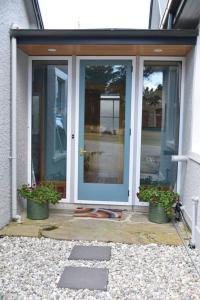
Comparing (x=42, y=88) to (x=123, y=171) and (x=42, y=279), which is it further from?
(x=42, y=279)

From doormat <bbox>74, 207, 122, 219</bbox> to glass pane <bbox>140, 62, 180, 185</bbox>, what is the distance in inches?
31.3

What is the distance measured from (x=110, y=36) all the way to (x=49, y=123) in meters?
1.86

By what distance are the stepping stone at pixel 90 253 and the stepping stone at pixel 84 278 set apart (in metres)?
0.28

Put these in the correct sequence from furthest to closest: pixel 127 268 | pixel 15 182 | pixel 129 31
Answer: pixel 15 182 → pixel 129 31 → pixel 127 268

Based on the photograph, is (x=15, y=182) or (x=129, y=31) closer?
(x=129, y=31)

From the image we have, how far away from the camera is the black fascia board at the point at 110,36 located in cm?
464

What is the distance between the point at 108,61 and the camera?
5.60 meters

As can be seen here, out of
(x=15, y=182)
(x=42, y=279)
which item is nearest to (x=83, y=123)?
(x=15, y=182)

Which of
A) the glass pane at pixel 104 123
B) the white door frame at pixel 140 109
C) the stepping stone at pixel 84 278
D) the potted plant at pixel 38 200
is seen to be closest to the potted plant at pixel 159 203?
the white door frame at pixel 140 109

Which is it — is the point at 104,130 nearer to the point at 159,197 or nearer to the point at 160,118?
the point at 160,118

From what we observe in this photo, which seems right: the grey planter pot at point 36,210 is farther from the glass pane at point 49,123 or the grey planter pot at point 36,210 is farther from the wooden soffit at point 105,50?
the wooden soffit at point 105,50

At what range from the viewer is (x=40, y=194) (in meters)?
5.13

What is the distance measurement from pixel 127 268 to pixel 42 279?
89 centimetres

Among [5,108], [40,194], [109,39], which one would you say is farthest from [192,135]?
[5,108]
